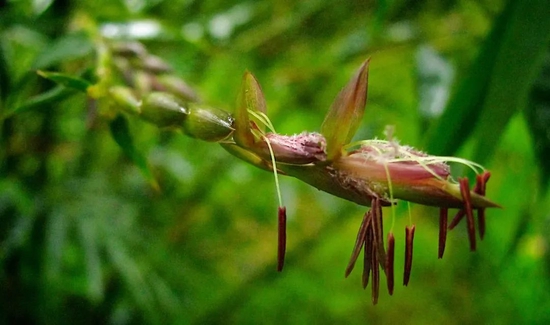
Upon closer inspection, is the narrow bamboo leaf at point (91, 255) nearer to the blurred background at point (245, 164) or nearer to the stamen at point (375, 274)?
the blurred background at point (245, 164)

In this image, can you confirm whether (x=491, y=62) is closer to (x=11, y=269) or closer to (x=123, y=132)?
(x=123, y=132)

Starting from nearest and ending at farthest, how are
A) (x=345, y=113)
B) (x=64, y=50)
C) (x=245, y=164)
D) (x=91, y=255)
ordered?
1. (x=345, y=113)
2. (x=64, y=50)
3. (x=91, y=255)
4. (x=245, y=164)

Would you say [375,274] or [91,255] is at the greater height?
[375,274]

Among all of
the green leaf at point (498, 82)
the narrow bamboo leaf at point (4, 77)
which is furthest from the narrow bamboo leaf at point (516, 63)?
the narrow bamboo leaf at point (4, 77)

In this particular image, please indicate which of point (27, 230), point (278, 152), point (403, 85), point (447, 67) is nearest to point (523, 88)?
point (278, 152)

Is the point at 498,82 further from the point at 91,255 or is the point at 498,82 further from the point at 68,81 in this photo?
the point at 91,255

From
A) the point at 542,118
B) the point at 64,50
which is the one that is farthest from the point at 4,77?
the point at 542,118

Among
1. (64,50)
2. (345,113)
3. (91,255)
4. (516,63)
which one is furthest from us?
(91,255)

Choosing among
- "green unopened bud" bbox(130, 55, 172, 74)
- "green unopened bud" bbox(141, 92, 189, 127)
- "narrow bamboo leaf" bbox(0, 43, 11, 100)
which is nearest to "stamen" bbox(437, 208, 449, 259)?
"green unopened bud" bbox(141, 92, 189, 127)
